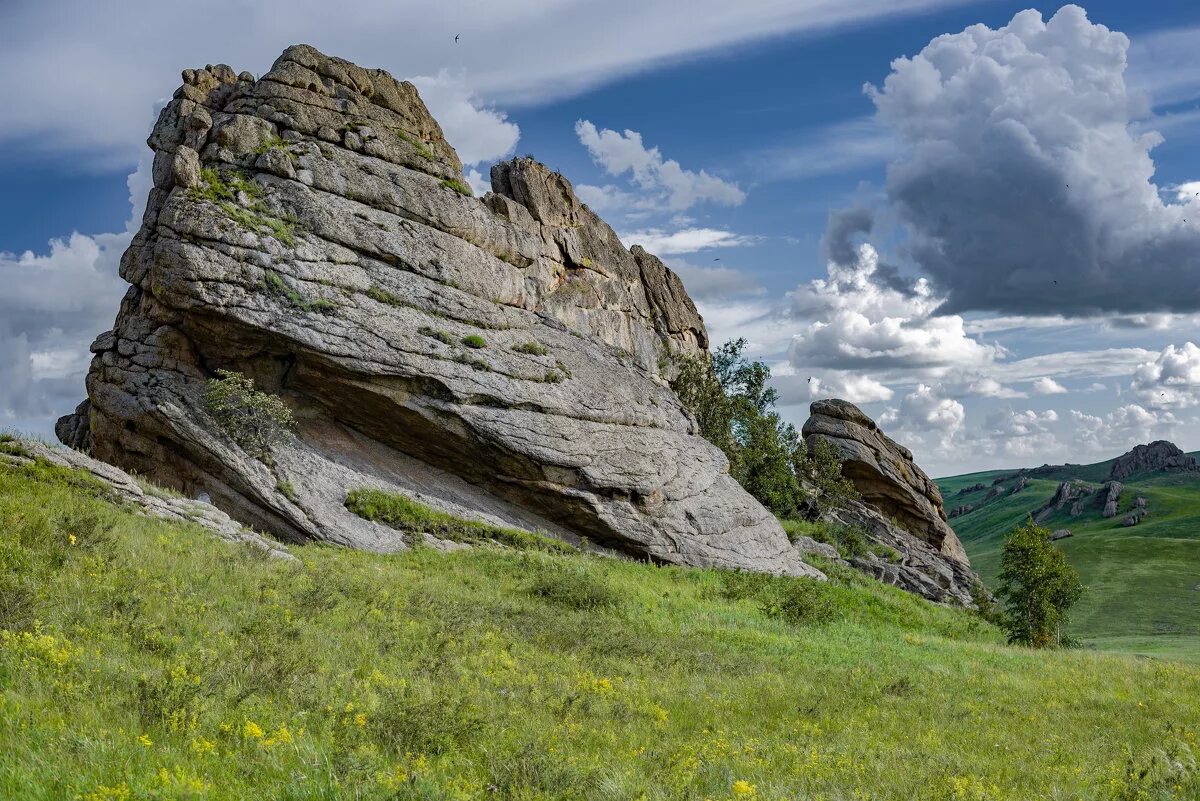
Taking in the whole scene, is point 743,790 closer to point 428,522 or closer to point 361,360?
point 428,522

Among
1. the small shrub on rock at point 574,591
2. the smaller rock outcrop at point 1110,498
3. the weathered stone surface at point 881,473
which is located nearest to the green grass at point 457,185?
the small shrub on rock at point 574,591

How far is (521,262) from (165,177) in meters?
18.8

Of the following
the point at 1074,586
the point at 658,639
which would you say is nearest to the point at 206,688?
the point at 658,639

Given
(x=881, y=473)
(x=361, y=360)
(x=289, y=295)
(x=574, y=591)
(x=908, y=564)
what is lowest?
(x=908, y=564)

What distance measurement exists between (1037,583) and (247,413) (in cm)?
4489

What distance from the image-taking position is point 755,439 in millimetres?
67562

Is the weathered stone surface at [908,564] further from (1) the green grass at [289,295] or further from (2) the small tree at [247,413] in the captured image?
(2) the small tree at [247,413]

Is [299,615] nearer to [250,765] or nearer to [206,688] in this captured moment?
[206,688]

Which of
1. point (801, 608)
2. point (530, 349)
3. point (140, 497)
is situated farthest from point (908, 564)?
point (140, 497)

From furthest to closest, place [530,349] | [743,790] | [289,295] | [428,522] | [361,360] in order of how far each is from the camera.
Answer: [530,349] < [289,295] < [361,360] < [428,522] < [743,790]

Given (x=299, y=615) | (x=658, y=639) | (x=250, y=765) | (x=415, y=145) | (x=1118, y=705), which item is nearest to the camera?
(x=250, y=765)

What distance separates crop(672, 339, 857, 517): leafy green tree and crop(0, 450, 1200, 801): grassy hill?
1558 inches

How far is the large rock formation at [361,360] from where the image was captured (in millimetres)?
33281

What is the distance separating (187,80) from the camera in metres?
47.2
